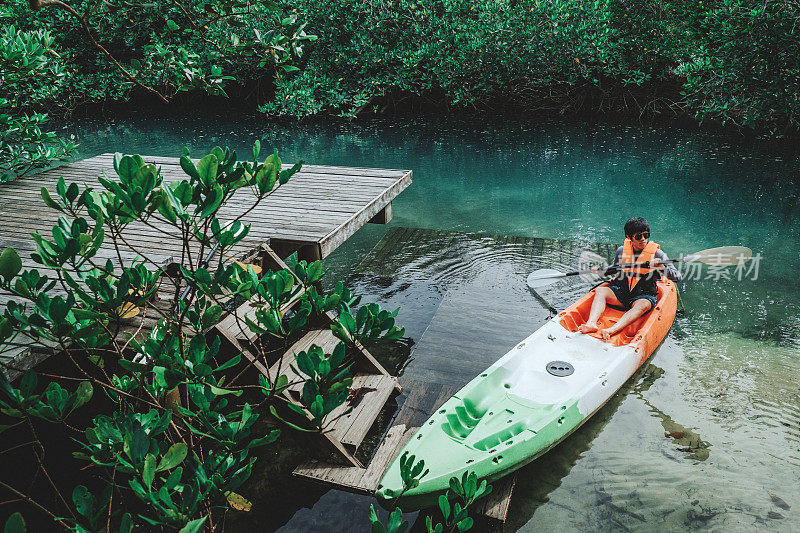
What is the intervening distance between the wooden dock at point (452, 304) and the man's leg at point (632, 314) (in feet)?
3.44

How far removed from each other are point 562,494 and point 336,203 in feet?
11.9

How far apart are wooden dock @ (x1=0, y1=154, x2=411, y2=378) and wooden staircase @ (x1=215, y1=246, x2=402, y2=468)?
1.36 ft

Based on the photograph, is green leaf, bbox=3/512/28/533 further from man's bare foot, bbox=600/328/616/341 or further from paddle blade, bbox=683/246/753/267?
paddle blade, bbox=683/246/753/267

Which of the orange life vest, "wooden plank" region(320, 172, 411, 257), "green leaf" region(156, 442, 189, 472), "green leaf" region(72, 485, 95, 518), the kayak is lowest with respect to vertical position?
the kayak

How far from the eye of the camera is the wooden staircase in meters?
3.74

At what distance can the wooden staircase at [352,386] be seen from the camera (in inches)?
147

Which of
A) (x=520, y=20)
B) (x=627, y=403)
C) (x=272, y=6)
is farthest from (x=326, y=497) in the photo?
(x=520, y=20)

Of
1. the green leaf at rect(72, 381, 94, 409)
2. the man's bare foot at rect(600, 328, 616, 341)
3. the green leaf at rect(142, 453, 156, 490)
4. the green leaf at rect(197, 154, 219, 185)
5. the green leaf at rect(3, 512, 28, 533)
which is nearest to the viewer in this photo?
the green leaf at rect(3, 512, 28, 533)

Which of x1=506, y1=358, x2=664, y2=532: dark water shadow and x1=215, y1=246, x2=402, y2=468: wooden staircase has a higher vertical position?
x1=215, y1=246, x2=402, y2=468: wooden staircase

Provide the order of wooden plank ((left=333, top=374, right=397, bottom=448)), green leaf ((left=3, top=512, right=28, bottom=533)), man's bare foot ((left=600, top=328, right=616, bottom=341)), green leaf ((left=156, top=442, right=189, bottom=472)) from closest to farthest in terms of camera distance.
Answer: green leaf ((left=3, top=512, right=28, bottom=533))
green leaf ((left=156, top=442, right=189, bottom=472))
wooden plank ((left=333, top=374, right=397, bottom=448))
man's bare foot ((left=600, top=328, right=616, bottom=341))

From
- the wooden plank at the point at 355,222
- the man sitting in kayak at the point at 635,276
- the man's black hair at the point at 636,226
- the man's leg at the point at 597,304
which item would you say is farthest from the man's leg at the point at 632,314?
the wooden plank at the point at 355,222

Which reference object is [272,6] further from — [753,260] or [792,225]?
[792,225]

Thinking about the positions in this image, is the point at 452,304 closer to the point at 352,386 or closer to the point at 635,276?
the point at 635,276

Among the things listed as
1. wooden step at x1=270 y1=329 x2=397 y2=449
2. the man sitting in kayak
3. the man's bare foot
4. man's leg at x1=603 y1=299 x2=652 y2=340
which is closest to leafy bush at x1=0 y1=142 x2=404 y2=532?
wooden step at x1=270 y1=329 x2=397 y2=449
